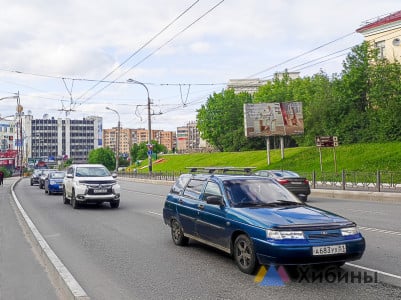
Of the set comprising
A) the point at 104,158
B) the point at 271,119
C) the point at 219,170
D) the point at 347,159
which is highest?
the point at 104,158

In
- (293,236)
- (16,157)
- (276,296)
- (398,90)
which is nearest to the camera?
(276,296)

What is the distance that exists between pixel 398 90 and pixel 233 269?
150ft

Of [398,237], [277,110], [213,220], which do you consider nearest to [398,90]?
[277,110]

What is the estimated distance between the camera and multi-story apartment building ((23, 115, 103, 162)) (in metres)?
165

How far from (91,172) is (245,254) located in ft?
44.2

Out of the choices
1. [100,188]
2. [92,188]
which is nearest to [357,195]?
[100,188]

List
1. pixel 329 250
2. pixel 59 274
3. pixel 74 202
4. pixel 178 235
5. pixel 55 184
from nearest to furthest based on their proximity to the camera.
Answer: pixel 329 250 → pixel 59 274 → pixel 178 235 → pixel 74 202 → pixel 55 184

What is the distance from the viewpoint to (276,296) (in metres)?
5.98

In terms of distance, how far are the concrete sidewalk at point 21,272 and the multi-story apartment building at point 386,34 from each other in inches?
2010

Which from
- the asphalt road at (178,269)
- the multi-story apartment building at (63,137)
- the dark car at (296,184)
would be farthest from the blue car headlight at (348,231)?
the multi-story apartment building at (63,137)

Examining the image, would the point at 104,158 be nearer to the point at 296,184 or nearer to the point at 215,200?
the point at 296,184

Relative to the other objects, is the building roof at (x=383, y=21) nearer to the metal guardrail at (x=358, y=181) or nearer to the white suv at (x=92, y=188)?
the metal guardrail at (x=358, y=181)

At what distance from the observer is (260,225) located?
6820mm

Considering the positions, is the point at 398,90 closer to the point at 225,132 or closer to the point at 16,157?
the point at 225,132
